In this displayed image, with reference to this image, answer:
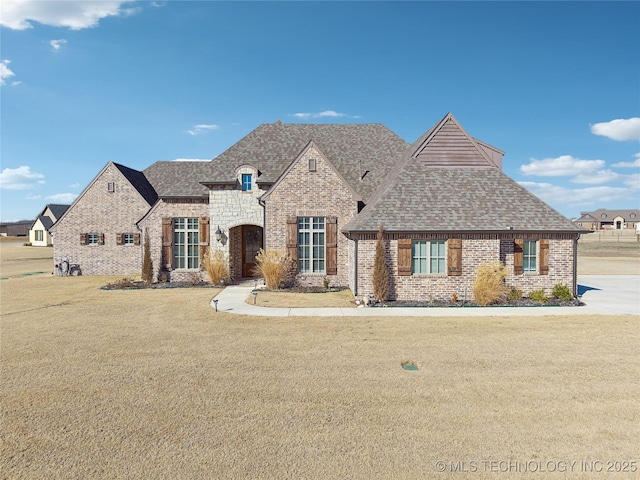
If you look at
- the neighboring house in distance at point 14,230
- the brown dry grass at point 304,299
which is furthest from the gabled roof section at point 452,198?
the neighboring house in distance at point 14,230

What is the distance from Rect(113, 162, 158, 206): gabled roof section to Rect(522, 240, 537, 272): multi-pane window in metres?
22.3

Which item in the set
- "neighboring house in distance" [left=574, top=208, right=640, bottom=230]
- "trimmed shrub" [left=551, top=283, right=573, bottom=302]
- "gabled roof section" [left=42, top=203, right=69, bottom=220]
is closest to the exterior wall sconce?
"trimmed shrub" [left=551, top=283, right=573, bottom=302]

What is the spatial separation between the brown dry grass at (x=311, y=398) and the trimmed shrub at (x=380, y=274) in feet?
10.4

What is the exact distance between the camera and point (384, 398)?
6.16 metres

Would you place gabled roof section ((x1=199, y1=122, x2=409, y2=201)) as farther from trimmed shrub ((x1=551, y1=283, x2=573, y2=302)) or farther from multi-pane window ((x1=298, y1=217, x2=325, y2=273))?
trimmed shrub ((x1=551, y1=283, x2=573, y2=302))

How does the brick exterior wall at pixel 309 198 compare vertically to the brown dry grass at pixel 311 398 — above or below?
above

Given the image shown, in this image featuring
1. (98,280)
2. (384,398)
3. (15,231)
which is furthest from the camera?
(15,231)

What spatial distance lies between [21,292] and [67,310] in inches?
241

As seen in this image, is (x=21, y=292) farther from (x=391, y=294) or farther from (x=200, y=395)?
(x=391, y=294)

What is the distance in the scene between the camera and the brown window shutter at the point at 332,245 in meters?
17.6

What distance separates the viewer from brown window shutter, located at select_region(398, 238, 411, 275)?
47.5 ft

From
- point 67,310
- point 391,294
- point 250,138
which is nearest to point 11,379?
point 67,310

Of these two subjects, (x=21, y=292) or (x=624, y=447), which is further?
(x=21, y=292)

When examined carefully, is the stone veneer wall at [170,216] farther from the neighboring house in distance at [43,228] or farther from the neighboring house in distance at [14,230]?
the neighboring house in distance at [14,230]
